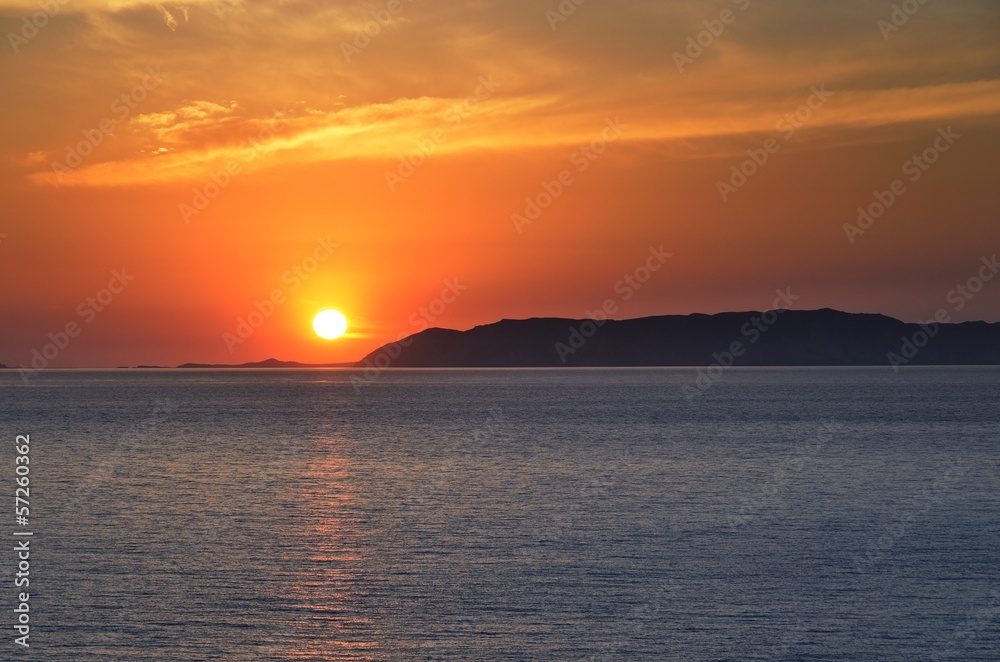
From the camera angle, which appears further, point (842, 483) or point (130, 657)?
point (842, 483)

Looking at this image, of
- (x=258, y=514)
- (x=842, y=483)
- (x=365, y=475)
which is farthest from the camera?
(x=365, y=475)

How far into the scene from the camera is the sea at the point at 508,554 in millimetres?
26578

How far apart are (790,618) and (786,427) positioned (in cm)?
8933

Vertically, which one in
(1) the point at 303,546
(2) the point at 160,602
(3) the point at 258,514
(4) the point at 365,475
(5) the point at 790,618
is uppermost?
(4) the point at 365,475

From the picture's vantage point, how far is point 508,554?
3697 cm

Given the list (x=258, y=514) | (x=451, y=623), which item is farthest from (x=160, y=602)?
(x=258, y=514)

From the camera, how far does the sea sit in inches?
1046

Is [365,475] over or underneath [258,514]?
over

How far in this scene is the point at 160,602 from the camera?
1174 inches

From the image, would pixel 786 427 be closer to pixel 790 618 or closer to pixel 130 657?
pixel 790 618

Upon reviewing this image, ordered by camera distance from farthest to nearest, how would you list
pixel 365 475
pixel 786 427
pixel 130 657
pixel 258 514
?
pixel 786 427
pixel 365 475
pixel 258 514
pixel 130 657

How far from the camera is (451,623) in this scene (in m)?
27.9

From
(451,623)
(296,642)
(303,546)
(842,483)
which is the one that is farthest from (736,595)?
(842,483)

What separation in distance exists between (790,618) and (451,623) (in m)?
10.2
